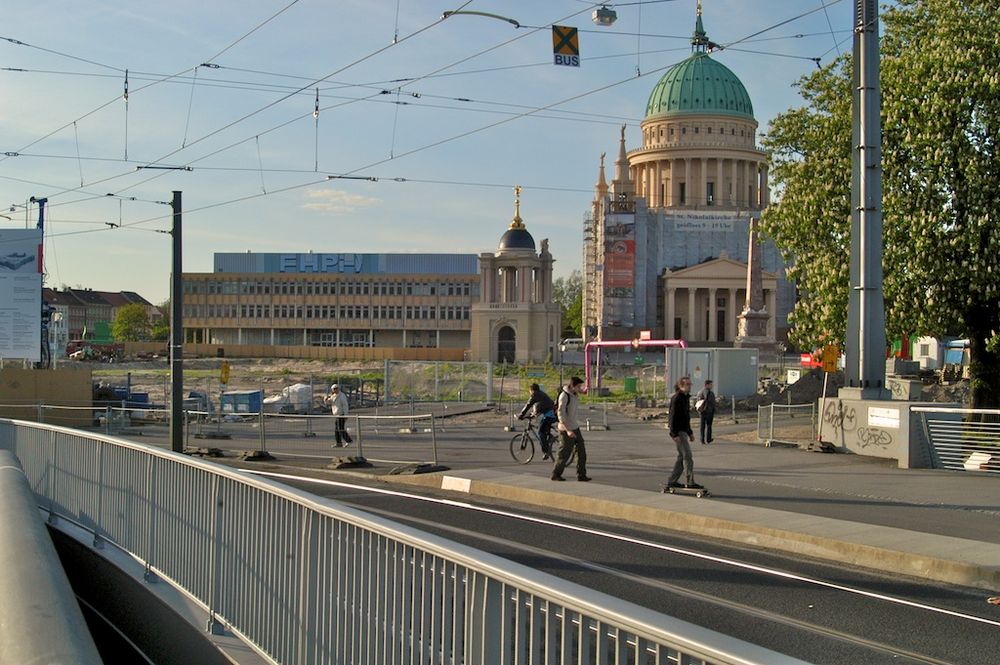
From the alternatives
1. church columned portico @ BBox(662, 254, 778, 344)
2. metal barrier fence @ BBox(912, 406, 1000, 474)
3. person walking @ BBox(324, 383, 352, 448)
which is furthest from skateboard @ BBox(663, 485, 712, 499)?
church columned portico @ BBox(662, 254, 778, 344)

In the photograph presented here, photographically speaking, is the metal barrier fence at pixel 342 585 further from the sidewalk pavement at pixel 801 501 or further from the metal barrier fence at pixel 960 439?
the metal barrier fence at pixel 960 439

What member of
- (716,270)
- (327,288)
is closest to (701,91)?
(716,270)

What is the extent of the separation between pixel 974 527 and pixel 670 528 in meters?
3.85

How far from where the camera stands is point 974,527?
1416 cm

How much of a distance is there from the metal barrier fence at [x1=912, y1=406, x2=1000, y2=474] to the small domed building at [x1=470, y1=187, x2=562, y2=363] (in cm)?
7965

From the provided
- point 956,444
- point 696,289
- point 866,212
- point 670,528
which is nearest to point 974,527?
point 670,528

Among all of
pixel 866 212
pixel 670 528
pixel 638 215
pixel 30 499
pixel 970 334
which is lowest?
pixel 670 528

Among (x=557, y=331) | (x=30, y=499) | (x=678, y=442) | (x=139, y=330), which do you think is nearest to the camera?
(x=30, y=499)

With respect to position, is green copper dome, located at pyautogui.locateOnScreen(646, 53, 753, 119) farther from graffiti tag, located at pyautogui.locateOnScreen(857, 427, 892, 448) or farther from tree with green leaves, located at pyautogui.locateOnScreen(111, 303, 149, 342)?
graffiti tag, located at pyautogui.locateOnScreen(857, 427, 892, 448)

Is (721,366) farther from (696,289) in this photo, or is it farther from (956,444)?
(696,289)

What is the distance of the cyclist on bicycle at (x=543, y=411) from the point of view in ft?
76.4

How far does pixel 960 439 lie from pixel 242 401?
101 feet

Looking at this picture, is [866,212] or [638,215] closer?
[866,212]

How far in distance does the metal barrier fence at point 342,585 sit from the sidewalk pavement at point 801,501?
7046 mm
